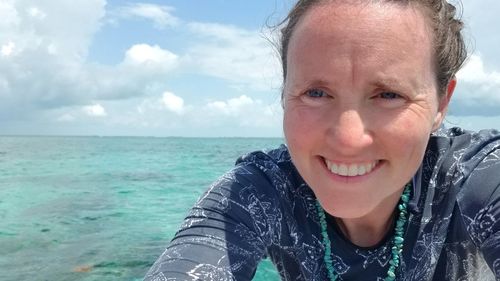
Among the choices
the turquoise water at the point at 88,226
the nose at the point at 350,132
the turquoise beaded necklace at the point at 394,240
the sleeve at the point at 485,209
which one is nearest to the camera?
the nose at the point at 350,132

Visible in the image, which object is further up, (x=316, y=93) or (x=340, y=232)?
(x=316, y=93)

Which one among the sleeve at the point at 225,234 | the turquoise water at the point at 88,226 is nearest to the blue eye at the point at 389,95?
the sleeve at the point at 225,234

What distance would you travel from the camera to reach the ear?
164 cm

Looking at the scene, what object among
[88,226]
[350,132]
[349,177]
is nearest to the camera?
[350,132]

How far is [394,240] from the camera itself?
5.45ft

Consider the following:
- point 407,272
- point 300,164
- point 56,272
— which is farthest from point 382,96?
point 56,272

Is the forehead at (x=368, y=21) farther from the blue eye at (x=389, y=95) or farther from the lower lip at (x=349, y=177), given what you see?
the lower lip at (x=349, y=177)

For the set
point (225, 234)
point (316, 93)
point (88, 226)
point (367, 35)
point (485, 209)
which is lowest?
point (88, 226)

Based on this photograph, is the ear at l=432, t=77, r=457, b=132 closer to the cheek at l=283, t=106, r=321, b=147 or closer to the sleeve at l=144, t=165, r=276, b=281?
the cheek at l=283, t=106, r=321, b=147

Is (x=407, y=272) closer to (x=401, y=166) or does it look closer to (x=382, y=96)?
(x=401, y=166)

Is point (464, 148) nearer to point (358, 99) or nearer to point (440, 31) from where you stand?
point (440, 31)

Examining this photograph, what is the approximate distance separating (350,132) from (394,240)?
0.53m

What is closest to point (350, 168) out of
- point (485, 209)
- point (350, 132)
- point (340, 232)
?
point (350, 132)

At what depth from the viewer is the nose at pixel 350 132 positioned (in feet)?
4.45
